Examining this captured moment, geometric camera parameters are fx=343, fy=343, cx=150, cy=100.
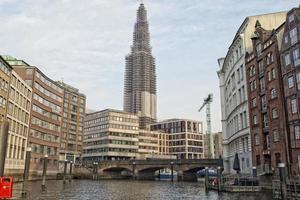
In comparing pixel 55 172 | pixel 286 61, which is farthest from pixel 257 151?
pixel 55 172

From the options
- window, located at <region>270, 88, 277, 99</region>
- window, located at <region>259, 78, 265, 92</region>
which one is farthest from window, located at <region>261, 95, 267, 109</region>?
window, located at <region>270, 88, 277, 99</region>

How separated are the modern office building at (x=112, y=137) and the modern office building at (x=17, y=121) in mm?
77188

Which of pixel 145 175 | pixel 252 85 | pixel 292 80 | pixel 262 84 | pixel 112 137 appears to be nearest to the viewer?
pixel 292 80

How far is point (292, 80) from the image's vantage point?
5000cm

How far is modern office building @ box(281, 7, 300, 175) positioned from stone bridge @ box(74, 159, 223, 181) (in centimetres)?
5612

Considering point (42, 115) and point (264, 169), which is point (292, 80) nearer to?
point (264, 169)

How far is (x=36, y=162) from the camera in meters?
96.6

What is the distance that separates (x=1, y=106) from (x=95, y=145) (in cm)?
10937

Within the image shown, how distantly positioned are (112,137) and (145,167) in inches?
1920

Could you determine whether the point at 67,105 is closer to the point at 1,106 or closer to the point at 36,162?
the point at 36,162

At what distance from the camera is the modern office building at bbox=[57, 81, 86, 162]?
15125 centimetres

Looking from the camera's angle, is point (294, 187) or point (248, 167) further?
point (248, 167)

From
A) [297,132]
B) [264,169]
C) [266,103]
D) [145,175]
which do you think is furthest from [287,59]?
[145,175]

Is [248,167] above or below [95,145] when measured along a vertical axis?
below
